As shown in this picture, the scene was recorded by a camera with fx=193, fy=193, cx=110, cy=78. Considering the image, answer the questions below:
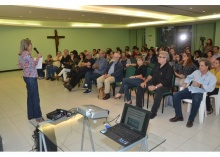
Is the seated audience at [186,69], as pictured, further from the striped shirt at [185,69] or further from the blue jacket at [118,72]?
the blue jacket at [118,72]

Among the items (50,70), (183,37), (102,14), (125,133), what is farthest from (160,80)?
(183,37)

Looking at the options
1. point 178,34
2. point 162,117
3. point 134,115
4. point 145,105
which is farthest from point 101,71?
point 178,34

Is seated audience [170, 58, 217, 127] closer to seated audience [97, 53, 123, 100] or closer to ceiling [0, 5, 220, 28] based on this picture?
seated audience [97, 53, 123, 100]

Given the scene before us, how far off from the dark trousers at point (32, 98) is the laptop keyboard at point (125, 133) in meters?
1.98

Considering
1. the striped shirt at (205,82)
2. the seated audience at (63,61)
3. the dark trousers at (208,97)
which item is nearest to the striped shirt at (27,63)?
the striped shirt at (205,82)

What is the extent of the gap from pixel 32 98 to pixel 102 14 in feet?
17.2

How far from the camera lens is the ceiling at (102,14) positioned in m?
6.20

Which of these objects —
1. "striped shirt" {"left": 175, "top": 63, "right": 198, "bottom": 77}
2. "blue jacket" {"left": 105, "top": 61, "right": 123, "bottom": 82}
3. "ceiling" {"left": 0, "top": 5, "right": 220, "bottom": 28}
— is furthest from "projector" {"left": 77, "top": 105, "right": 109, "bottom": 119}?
"ceiling" {"left": 0, "top": 5, "right": 220, "bottom": 28}

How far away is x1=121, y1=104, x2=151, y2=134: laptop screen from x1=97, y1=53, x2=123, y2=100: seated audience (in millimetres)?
2912

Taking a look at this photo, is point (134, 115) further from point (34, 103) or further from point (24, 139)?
point (34, 103)

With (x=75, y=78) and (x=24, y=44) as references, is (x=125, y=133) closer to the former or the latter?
(x=24, y=44)

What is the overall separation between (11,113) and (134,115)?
10.3ft

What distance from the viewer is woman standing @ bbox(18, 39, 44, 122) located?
308cm

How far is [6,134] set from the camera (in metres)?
3.06
